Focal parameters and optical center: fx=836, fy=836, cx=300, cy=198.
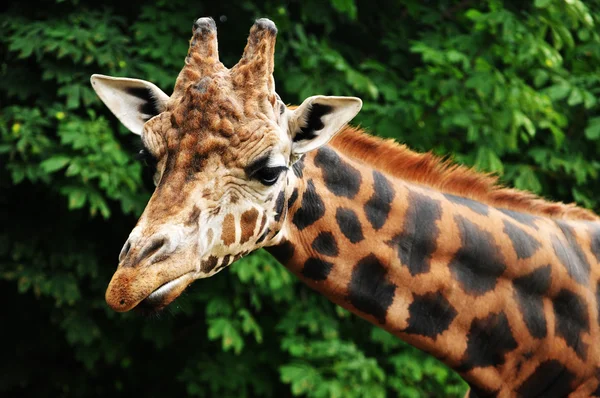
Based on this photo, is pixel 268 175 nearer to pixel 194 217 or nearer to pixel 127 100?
pixel 194 217

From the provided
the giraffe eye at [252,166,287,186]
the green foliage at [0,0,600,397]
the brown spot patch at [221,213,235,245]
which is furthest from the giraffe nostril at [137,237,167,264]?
the green foliage at [0,0,600,397]

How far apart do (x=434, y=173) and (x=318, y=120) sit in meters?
0.90

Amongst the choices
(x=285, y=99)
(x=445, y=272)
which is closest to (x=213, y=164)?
(x=445, y=272)

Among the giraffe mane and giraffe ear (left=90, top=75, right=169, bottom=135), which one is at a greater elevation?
giraffe ear (left=90, top=75, right=169, bottom=135)

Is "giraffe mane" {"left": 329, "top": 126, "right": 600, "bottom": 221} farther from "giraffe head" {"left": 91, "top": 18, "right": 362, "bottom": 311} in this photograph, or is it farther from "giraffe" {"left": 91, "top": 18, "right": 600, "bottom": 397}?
"giraffe head" {"left": 91, "top": 18, "right": 362, "bottom": 311}

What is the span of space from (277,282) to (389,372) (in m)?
1.78

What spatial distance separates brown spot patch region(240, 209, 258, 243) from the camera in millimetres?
3277

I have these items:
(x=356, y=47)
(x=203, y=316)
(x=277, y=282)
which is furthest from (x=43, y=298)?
(x=356, y=47)

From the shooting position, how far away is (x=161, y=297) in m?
2.94

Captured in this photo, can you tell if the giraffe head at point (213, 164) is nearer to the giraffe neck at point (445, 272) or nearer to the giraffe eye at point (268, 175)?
the giraffe eye at point (268, 175)

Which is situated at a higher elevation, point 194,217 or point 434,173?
point 194,217

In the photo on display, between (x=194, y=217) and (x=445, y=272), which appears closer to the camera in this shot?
(x=194, y=217)

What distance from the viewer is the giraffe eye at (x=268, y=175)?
10.7 feet

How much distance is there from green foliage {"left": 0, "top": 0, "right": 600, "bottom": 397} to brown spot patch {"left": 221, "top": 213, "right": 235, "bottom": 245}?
3.33 m
